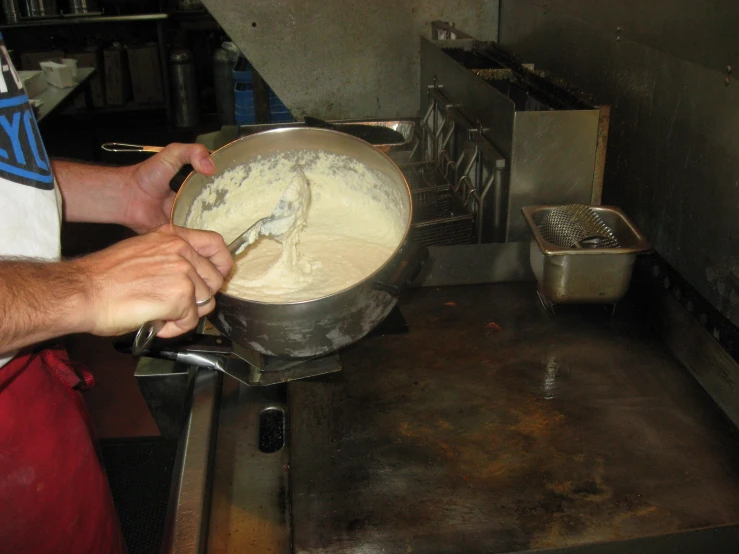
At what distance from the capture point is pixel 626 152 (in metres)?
1.61

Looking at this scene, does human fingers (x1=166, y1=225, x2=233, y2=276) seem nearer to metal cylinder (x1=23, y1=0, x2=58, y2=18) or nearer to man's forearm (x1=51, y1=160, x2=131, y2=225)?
man's forearm (x1=51, y1=160, x2=131, y2=225)

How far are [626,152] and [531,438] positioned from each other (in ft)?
2.98

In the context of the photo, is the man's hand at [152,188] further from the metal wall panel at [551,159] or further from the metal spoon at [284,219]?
the metal wall panel at [551,159]

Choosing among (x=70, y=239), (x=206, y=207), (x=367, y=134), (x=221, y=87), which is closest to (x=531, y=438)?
(x=206, y=207)

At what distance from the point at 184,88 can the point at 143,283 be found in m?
5.32

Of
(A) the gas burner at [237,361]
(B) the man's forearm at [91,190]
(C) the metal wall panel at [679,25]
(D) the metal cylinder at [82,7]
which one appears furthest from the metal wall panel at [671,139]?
(D) the metal cylinder at [82,7]

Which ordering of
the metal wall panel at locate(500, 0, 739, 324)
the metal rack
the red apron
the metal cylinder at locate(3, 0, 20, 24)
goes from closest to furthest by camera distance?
the red apron, the metal wall panel at locate(500, 0, 739, 324), the metal rack, the metal cylinder at locate(3, 0, 20, 24)

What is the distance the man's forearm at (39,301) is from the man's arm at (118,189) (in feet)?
1.77

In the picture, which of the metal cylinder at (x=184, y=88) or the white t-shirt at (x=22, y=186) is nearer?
the white t-shirt at (x=22, y=186)

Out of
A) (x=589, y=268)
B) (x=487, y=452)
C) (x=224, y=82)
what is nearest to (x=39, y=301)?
(x=487, y=452)

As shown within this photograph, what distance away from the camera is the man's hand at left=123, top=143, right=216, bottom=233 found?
1287 mm

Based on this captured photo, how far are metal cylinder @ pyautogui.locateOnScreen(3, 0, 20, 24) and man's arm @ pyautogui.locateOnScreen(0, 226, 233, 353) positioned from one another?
18.5 feet

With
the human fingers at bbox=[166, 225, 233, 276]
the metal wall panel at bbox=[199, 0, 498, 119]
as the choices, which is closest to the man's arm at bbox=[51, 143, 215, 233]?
the human fingers at bbox=[166, 225, 233, 276]

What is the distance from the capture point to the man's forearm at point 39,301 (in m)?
0.77
